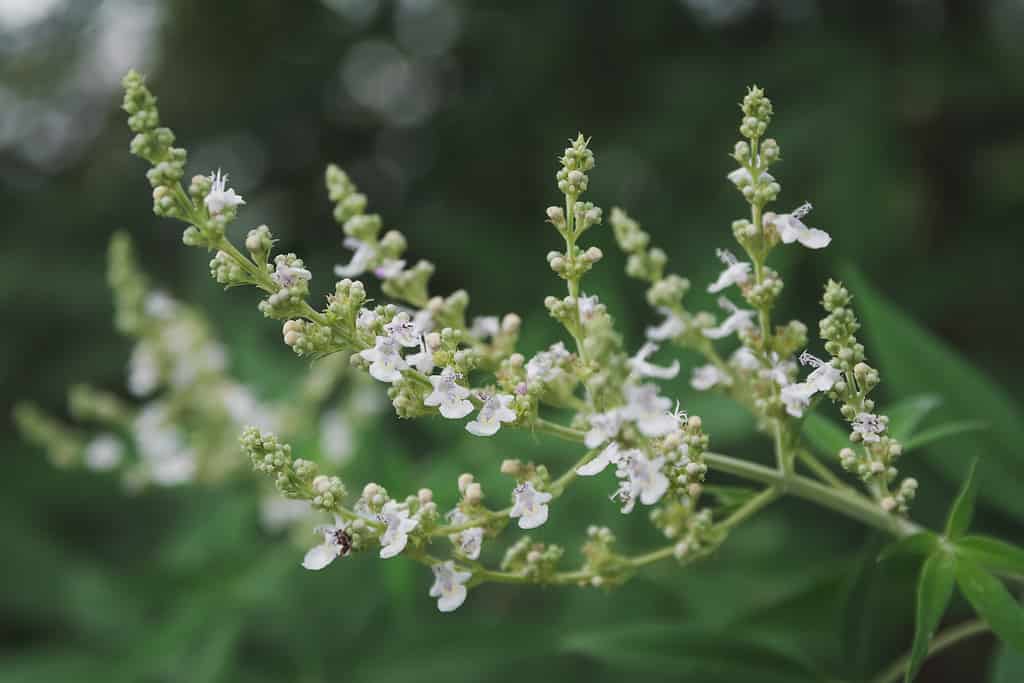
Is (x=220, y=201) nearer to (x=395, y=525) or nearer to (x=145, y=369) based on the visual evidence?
(x=395, y=525)

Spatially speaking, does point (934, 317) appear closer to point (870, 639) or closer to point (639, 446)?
point (870, 639)

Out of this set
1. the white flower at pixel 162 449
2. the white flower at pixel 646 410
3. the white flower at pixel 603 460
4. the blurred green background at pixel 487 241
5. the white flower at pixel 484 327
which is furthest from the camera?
the white flower at pixel 162 449

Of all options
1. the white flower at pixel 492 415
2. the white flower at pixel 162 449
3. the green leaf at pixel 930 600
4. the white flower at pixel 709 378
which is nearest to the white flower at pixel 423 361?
the white flower at pixel 492 415


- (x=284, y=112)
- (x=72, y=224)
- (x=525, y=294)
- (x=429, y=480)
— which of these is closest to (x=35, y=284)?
(x=72, y=224)

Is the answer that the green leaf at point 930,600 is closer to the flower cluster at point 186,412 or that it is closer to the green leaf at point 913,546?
the green leaf at point 913,546

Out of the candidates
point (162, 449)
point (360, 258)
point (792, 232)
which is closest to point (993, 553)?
point (792, 232)

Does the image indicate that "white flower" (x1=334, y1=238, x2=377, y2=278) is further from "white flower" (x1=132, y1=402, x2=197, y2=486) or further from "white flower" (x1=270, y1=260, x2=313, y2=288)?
"white flower" (x1=132, y1=402, x2=197, y2=486)
